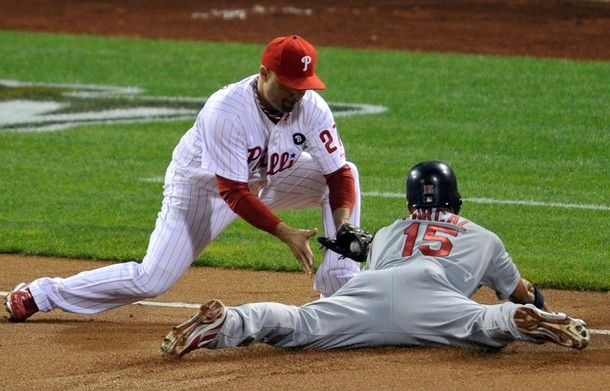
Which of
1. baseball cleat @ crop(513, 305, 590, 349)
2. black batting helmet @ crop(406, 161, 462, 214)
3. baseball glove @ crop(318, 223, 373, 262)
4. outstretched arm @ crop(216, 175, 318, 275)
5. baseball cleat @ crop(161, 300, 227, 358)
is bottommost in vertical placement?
baseball cleat @ crop(161, 300, 227, 358)

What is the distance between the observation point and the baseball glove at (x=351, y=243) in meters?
6.55

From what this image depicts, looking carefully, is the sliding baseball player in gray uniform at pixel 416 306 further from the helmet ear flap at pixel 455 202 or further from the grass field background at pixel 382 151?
the grass field background at pixel 382 151

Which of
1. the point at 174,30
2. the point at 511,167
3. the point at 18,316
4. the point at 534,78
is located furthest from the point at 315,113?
the point at 174,30

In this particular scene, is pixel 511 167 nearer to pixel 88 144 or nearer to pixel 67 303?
pixel 88 144

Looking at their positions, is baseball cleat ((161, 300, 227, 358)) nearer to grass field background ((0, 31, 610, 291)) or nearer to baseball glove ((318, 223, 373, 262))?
baseball glove ((318, 223, 373, 262))

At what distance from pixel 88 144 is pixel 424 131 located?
322 cm

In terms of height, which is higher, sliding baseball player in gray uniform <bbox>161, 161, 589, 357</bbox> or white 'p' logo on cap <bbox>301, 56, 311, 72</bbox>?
white 'p' logo on cap <bbox>301, 56, 311, 72</bbox>

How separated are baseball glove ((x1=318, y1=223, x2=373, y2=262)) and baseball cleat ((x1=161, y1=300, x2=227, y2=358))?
2.44 ft

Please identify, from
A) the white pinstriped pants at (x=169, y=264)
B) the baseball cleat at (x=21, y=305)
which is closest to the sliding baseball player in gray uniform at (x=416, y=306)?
the white pinstriped pants at (x=169, y=264)

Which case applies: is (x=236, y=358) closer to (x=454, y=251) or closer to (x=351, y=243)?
(x=351, y=243)

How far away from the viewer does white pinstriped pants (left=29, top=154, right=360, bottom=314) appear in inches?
270

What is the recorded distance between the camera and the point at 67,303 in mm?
6953

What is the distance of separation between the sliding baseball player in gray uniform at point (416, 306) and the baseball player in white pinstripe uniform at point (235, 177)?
54 cm

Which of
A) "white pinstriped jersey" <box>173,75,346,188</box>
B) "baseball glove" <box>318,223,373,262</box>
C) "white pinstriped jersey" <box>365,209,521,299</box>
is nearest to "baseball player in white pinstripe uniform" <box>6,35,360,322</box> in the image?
"white pinstriped jersey" <box>173,75,346,188</box>
